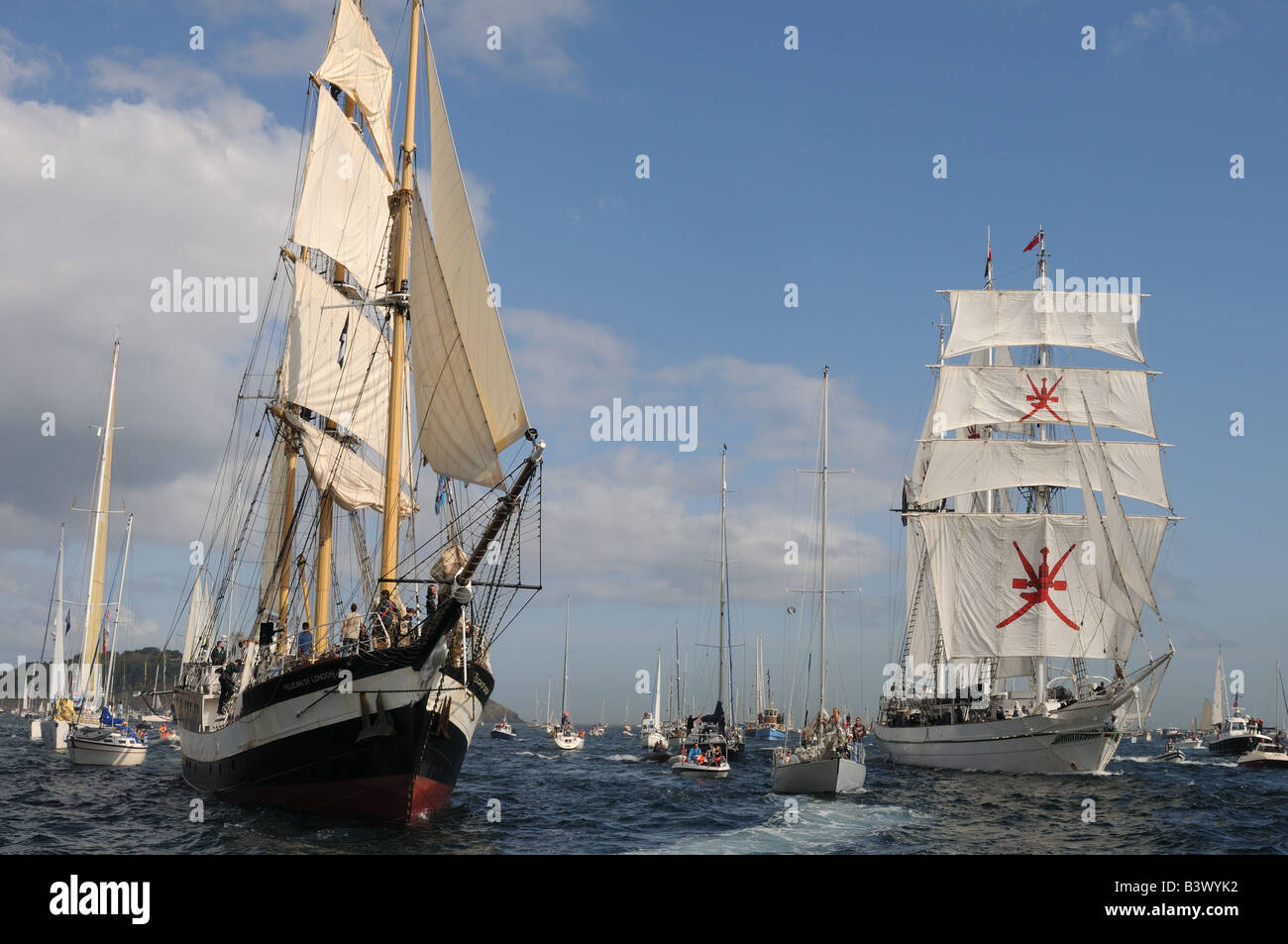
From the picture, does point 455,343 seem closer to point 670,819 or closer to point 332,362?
point 670,819

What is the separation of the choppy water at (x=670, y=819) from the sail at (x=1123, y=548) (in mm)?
9576

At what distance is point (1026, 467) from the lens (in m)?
71.2

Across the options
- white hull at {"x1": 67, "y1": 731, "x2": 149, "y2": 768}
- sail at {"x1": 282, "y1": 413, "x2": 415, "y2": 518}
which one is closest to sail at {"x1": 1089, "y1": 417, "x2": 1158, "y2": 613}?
sail at {"x1": 282, "y1": 413, "x2": 415, "y2": 518}

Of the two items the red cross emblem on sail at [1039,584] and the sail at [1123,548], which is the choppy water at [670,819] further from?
the red cross emblem on sail at [1039,584]

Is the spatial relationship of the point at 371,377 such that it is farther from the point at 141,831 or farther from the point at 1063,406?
the point at 1063,406

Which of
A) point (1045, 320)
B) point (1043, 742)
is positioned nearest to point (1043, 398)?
point (1045, 320)

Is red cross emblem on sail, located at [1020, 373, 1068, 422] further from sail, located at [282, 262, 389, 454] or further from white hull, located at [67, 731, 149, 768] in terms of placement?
white hull, located at [67, 731, 149, 768]

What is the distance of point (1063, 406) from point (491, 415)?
56.5 meters

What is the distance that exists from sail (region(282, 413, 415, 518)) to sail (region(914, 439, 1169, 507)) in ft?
144

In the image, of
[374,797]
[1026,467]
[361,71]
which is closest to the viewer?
[374,797]

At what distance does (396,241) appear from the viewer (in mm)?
34062

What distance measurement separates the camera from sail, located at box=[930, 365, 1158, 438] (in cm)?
7062

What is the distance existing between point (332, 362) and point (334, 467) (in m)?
6.07
